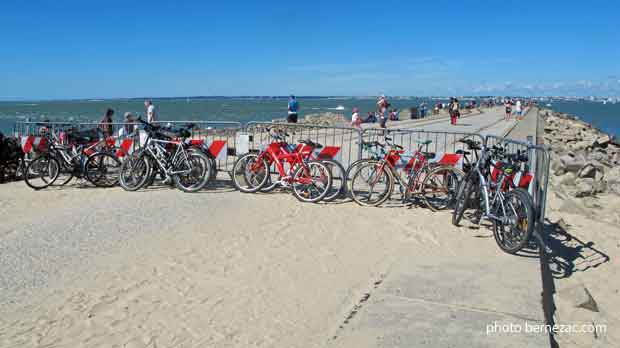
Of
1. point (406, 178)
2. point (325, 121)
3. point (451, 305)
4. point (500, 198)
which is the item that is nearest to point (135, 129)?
point (406, 178)

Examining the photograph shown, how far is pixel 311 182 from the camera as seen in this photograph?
8805 mm

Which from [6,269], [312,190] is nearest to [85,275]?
[6,269]

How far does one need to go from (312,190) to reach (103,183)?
4299 millimetres

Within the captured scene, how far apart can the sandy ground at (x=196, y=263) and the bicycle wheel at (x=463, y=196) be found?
188 mm

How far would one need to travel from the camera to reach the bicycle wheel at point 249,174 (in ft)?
30.5

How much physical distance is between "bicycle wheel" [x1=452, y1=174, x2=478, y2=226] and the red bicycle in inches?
85.2

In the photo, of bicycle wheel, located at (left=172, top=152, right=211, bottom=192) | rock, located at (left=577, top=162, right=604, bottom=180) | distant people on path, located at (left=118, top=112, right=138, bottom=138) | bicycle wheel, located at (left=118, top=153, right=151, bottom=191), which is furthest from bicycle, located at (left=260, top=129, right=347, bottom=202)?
rock, located at (left=577, top=162, right=604, bottom=180)

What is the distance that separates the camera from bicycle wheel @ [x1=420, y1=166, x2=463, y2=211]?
8200 millimetres

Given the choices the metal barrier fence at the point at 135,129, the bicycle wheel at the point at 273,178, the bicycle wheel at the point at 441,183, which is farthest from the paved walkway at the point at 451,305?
the metal barrier fence at the point at 135,129

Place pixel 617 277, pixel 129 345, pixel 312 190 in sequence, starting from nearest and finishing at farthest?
pixel 129 345, pixel 617 277, pixel 312 190

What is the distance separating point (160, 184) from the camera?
399 inches

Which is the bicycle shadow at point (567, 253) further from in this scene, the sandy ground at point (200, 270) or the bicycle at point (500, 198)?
the sandy ground at point (200, 270)

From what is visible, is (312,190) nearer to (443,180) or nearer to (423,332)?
(443,180)

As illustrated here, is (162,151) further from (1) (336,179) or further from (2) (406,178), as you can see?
(2) (406,178)
